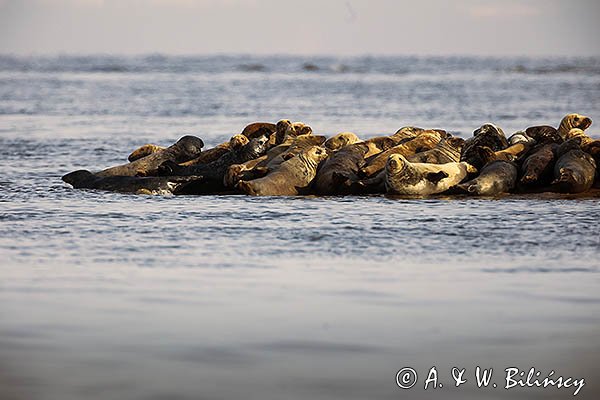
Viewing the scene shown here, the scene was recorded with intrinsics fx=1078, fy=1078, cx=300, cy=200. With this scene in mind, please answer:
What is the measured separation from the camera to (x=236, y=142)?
15.9 meters

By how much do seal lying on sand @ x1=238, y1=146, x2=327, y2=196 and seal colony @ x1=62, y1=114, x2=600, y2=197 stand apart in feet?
0.04

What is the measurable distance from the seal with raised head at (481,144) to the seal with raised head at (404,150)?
1.47ft

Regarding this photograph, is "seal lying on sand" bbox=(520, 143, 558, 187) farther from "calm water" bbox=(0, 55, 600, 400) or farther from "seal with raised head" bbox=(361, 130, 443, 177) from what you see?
"seal with raised head" bbox=(361, 130, 443, 177)

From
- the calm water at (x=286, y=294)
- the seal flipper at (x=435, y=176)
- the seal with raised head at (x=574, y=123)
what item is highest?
the seal with raised head at (x=574, y=123)

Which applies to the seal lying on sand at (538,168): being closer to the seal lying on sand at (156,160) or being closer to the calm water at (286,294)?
the calm water at (286,294)

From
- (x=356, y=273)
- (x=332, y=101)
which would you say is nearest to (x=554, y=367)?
(x=356, y=273)

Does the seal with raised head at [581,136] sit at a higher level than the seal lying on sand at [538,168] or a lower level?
higher

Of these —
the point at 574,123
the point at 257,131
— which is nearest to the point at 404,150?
the point at 257,131

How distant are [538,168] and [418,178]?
1.64 meters

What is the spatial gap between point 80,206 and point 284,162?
2871mm

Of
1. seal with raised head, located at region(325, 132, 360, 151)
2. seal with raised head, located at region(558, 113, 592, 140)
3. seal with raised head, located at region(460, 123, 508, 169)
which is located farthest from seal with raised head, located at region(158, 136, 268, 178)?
seal with raised head, located at region(558, 113, 592, 140)

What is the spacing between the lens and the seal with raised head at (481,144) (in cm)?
1481

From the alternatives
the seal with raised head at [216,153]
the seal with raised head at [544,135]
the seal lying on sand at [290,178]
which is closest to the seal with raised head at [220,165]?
the seal with raised head at [216,153]

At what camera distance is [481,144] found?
15383 mm
